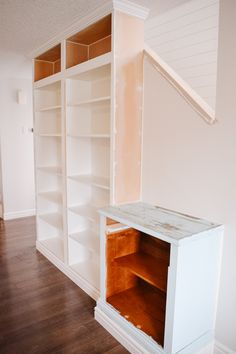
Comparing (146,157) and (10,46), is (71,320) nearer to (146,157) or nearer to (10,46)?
(146,157)

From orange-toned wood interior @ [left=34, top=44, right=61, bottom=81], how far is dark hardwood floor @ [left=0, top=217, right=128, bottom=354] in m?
2.18

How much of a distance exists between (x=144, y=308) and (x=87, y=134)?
1.60m

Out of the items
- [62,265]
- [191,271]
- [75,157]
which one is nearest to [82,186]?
[75,157]

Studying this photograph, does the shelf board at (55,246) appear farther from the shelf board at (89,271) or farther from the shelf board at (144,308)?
the shelf board at (144,308)

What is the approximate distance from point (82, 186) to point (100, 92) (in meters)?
0.96

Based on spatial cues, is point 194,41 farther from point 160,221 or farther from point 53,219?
point 53,219

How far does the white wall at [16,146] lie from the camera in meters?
4.42

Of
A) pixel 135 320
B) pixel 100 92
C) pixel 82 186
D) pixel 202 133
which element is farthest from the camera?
pixel 82 186

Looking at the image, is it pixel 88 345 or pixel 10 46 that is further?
pixel 10 46

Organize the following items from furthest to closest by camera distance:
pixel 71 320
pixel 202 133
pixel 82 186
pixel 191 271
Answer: pixel 82 186 < pixel 71 320 < pixel 202 133 < pixel 191 271

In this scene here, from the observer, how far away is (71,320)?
7.03 ft

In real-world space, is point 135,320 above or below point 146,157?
below

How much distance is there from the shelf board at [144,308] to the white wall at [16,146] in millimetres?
3140

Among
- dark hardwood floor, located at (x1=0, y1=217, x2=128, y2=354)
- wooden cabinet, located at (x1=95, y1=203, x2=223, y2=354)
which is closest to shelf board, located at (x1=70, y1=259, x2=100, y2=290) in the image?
dark hardwood floor, located at (x1=0, y1=217, x2=128, y2=354)
